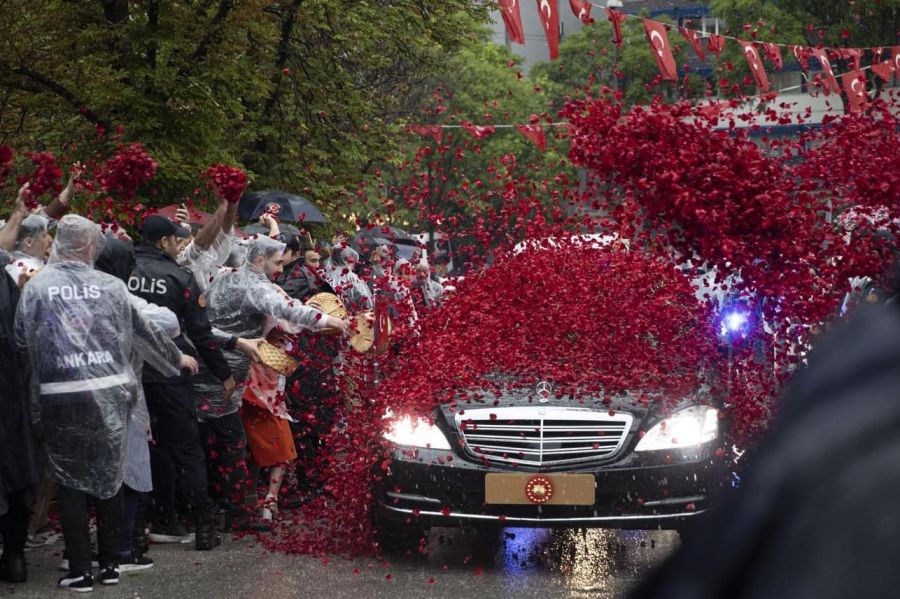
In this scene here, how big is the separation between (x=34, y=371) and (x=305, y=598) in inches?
70.8

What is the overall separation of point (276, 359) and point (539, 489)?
91.1 inches

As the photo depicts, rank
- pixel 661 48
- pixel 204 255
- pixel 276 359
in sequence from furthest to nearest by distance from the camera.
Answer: pixel 661 48 < pixel 204 255 < pixel 276 359

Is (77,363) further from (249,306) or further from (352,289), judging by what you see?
(352,289)

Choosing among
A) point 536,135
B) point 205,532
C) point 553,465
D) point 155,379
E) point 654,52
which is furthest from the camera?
point 536,135

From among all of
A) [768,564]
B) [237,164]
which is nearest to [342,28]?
[237,164]

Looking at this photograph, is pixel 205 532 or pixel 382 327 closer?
pixel 205 532

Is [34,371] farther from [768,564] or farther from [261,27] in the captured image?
[261,27]

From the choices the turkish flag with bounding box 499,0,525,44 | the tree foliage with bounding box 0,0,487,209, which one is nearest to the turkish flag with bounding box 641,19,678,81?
the turkish flag with bounding box 499,0,525,44

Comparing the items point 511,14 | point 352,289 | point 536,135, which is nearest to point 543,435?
point 352,289

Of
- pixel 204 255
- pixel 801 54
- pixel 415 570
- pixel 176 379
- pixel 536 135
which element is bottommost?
pixel 415 570

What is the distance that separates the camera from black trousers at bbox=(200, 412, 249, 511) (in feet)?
29.6

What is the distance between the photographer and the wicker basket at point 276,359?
9.13m

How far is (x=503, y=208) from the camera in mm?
9523

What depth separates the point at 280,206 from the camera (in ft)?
53.9
